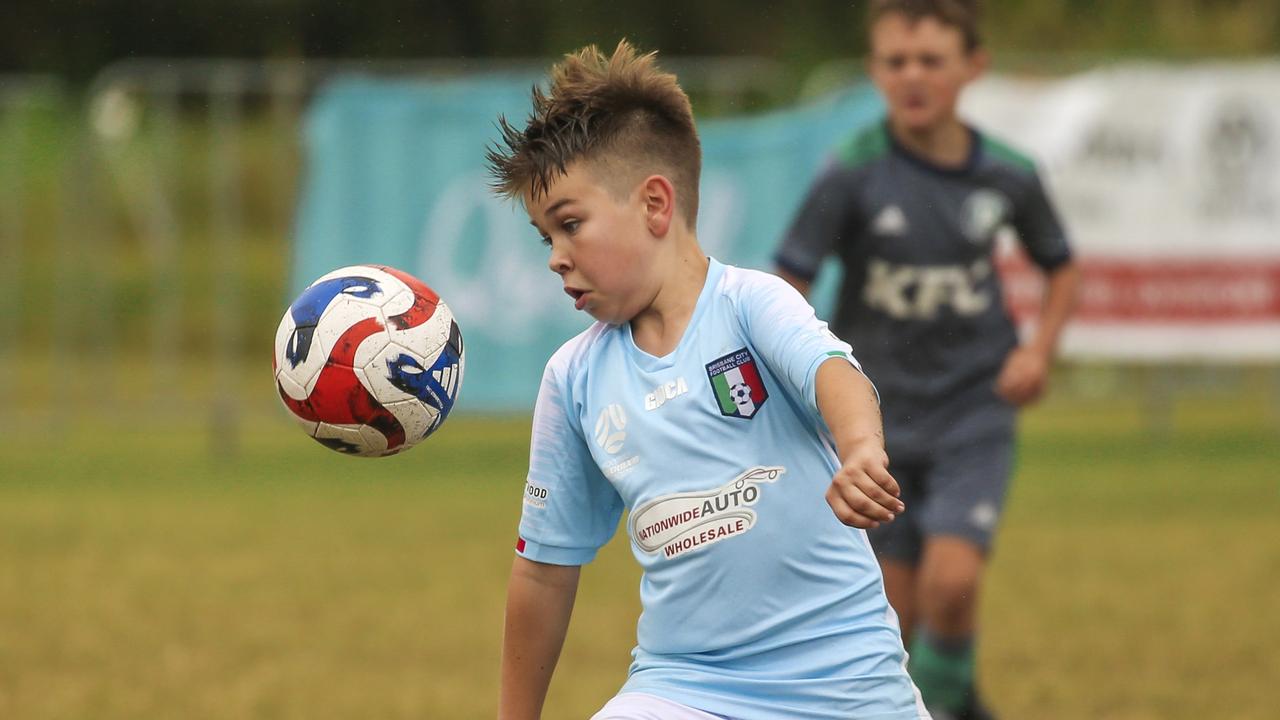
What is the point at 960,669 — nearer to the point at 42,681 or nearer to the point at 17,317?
the point at 42,681

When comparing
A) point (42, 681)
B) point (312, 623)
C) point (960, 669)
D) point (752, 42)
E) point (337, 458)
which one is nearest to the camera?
point (960, 669)

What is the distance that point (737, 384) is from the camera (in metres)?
3.39

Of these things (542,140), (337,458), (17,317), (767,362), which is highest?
(542,140)

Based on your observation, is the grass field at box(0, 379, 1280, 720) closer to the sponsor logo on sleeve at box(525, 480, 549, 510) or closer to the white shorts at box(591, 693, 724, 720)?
the sponsor logo on sleeve at box(525, 480, 549, 510)

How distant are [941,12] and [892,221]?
2.17 ft

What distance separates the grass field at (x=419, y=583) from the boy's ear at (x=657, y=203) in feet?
8.99

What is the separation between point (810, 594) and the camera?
11.0 feet

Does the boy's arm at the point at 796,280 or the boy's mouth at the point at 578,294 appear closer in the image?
the boy's mouth at the point at 578,294

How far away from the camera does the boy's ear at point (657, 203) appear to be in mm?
3496

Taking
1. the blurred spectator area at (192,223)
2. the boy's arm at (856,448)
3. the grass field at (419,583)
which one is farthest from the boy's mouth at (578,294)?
the blurred spectator area at (192,223)

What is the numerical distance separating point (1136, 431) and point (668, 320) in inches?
452

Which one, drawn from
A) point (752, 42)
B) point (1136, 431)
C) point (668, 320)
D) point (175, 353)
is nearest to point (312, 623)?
point (668, 320)

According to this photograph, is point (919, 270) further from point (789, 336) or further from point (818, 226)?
point (789, 336)

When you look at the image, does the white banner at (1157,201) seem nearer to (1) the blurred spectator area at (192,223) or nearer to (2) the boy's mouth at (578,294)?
(1) the blurred spectator area at (192,223)
